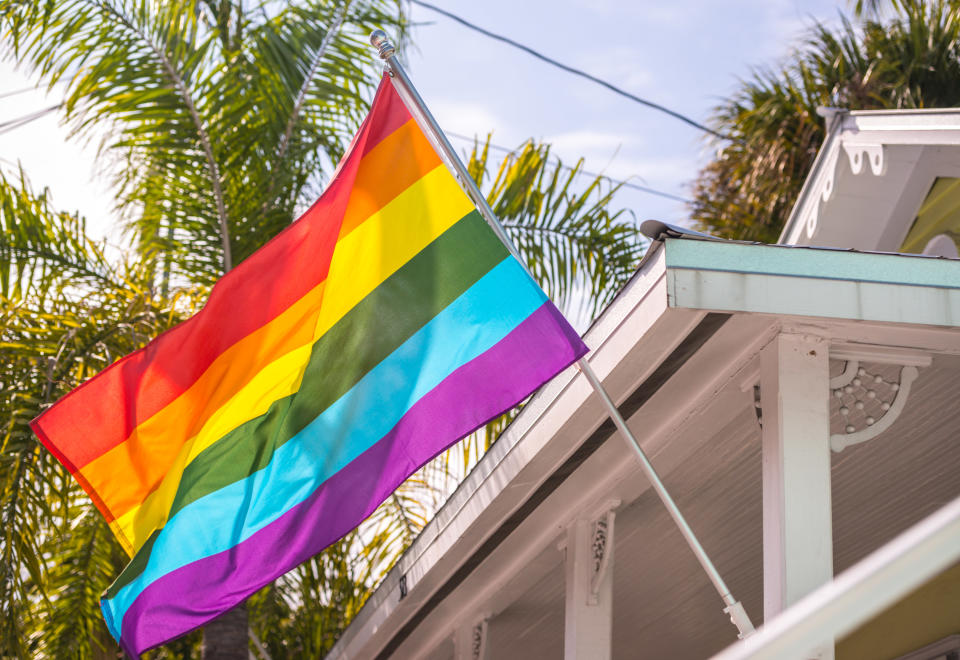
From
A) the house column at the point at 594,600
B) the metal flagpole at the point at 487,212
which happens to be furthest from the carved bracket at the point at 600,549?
the metal flagpole at the point at 487,212

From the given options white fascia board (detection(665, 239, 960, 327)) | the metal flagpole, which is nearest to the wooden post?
the metal flagpole

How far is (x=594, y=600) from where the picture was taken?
5.60 m

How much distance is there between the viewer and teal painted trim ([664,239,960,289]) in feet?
11.8

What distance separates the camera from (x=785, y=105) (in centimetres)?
1558

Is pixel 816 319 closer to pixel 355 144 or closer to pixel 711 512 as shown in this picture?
pixel 355 144

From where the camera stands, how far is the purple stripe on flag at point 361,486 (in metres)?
3.93

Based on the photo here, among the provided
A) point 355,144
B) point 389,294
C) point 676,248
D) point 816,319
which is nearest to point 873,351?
point 816,319

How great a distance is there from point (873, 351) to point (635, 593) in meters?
3.44

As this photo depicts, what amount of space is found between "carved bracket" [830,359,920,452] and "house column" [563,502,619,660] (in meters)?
1.67

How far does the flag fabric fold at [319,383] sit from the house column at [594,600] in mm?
1774

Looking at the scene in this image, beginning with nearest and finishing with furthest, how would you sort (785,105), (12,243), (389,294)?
1. (389,294)
2. (12,243)
3. (785,105)

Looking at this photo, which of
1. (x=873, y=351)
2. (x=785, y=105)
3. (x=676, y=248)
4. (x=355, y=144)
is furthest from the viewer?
(x=785, y=105)

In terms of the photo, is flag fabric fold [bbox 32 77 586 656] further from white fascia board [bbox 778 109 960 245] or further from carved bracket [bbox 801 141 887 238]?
carved bracket [bbox 801 141 887 238]

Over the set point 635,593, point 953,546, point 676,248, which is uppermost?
point 676,248
